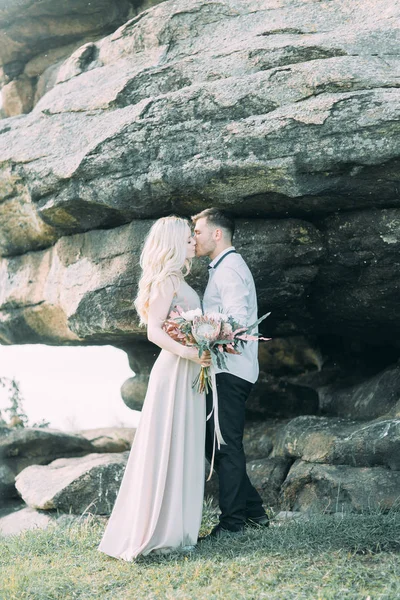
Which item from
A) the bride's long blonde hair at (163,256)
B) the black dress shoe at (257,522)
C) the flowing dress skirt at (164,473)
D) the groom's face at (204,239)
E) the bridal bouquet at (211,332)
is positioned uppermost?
the groom's face at (204,239)

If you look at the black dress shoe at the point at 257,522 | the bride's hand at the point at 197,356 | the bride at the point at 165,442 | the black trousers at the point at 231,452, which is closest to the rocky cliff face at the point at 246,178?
the black dress shoe at the point at 257,522

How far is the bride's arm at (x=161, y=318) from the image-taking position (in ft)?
22.7

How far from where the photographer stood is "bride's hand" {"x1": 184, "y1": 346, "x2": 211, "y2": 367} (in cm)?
682

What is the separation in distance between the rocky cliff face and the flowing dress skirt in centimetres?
195

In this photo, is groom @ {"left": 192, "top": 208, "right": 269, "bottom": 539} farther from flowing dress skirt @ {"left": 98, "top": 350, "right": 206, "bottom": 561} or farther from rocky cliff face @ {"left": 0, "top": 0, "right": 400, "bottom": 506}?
rocky cliff face @ {"left": 0, "top": 0, "right": 400, "bottom": 506}

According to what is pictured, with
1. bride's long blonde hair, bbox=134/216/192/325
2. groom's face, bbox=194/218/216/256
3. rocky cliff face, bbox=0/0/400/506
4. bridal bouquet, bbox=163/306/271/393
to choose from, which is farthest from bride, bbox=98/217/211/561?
rocky cliff face, bbox=0/0/400/506

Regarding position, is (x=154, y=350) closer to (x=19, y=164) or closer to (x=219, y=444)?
(x=19, y=164)

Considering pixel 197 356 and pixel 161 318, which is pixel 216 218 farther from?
pixel 197 356

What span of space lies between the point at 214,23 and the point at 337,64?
7.30 feet

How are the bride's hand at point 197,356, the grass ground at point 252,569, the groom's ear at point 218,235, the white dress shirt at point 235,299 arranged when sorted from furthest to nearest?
1. the groom's ear at point 218,235
2. the white dress shirt at point 235,299
3. the bride's hand at point 197,356
4. the grass ground at point 252,569

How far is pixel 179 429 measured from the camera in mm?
6891

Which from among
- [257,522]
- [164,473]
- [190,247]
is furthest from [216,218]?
[257,522]

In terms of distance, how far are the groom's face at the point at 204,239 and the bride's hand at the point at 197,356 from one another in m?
1.34

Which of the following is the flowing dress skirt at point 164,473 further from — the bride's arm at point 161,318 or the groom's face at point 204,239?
the groom's face at point 204,239
